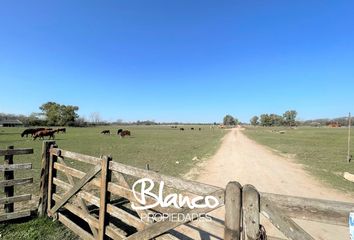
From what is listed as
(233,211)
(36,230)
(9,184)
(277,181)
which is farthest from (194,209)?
(277,181)

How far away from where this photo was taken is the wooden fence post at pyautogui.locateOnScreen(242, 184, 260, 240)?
268cm

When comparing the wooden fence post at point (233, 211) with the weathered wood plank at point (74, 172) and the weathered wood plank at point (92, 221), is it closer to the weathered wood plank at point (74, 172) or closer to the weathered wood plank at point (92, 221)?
the weathered wood plank at point (92, 221)

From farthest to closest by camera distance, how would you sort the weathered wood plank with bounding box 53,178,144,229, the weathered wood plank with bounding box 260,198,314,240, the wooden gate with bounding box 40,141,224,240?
the weathered wood plank with bounding box 53,178,144,229 → the wooden gate with bounding box 40,141,224,240 → the weathered wood plank with bounding box 260,198,314,240

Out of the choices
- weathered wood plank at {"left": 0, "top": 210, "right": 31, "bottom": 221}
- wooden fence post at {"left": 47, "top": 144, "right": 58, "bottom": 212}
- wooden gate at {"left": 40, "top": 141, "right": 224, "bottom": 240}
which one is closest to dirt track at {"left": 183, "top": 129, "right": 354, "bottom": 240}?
wooden gate at {"left": 40, "top": 141, "right": 224, "bottom": 240}

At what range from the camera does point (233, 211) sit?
281 centimetres

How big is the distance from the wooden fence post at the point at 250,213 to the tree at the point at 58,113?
392ft

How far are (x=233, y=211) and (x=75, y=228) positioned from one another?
401 centimetres

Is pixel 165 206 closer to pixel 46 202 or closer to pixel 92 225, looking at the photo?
pixel 92 225

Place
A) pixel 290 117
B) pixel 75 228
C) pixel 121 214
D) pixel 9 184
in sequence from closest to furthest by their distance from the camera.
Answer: pixel 121 214 → pixel 75 228 → pixel 9 184 → pixel 290 117

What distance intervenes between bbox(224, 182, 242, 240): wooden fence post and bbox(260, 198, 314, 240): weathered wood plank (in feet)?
0.88

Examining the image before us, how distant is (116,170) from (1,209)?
4651mm

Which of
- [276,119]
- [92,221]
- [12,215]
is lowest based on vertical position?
[12,215]

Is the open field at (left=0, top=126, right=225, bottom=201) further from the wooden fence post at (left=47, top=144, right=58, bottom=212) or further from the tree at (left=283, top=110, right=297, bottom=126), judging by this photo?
the tree at (left=283, top=110, right=297, bottom=126)

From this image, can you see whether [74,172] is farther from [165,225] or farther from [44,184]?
[165,225]
